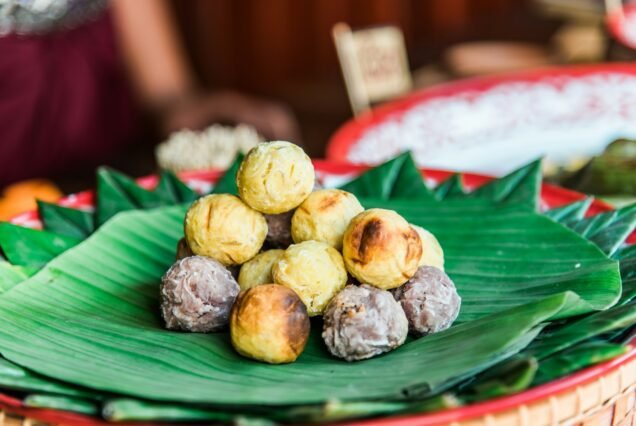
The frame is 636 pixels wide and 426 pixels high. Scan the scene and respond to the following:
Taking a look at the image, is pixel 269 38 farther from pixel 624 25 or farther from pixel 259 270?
pixel 259 270

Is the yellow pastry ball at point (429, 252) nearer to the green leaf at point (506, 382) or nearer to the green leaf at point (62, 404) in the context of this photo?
the green leaf at point (506, 382)

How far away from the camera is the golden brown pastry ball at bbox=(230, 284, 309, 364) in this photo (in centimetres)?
60

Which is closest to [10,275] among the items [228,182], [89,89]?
[228,182]

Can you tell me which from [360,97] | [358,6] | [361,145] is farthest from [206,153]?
→ [358,6]

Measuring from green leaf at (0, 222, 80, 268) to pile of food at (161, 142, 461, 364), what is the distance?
0.17 m

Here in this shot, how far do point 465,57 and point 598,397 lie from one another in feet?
4.96

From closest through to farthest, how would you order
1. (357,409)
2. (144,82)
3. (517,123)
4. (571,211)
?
(357,409)
(571,211)
(517,123)
(144,82)

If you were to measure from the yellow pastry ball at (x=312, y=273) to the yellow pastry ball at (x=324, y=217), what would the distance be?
2cm

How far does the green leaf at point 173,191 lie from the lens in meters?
0.98

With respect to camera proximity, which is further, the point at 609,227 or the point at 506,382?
the point at 609,227

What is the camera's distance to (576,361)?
57 cm

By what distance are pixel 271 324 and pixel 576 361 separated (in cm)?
20

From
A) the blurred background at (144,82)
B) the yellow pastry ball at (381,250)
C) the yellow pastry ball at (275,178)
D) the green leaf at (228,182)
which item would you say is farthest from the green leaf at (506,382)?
the blurred background at (144,82)

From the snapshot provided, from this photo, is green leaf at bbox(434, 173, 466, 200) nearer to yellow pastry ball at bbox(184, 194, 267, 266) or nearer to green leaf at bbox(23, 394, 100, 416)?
yellow pastry ball at bbox(184, 194, 267, 266)
